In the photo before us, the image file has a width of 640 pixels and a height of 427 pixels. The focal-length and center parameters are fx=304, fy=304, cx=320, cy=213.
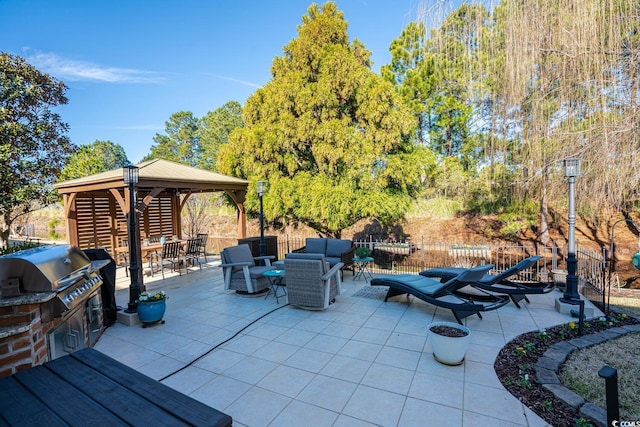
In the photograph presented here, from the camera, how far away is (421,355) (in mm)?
3367

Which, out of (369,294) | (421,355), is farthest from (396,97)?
(421,355)

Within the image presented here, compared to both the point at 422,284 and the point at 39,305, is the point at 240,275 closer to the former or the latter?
the point at 422,284

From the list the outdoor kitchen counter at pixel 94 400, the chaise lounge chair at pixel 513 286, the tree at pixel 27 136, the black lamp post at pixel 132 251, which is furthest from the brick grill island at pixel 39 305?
the tree at pixel 27 136

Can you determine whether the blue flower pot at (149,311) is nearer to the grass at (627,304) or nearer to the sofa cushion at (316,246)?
the sofa cushion at (316,246)

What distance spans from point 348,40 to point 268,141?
4.49 m

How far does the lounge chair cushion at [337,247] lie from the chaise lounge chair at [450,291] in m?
→ 1.92

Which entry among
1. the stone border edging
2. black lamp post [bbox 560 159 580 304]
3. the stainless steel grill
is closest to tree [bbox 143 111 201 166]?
the stainless steel grill

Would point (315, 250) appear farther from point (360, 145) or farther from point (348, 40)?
point (348, 40)

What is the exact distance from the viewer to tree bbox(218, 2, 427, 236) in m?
8.77

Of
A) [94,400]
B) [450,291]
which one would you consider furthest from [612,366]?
[94,400]

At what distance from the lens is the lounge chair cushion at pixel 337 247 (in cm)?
724

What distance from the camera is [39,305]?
94.2 inches

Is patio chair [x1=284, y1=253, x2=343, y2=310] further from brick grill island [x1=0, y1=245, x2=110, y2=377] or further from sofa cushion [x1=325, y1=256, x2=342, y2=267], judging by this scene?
brick grill island [x1=0, y1=245, x2=110, y2=377]

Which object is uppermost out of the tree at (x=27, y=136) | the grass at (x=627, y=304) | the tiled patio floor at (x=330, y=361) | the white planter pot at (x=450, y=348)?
the tree at (x=27, y=136)
